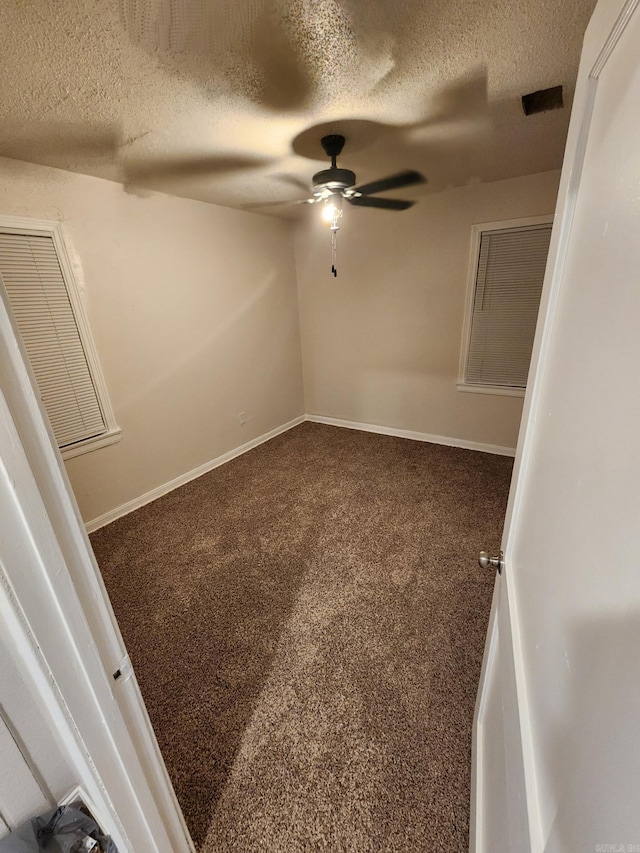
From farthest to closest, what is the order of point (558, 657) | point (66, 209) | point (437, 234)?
point (437, 234)
point (66, 209)
point (558, 657)

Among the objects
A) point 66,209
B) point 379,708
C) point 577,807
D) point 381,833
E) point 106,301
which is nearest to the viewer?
point 577,807

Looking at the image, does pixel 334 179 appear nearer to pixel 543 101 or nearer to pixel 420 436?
pixel 543 101

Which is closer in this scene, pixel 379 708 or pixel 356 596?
pixel 379 708

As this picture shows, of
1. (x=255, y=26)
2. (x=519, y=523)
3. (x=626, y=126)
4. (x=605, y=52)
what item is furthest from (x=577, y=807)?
(x=255, y=26)

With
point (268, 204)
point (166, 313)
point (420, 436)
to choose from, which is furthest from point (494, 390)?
point (166, 313)

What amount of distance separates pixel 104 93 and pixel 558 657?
2253 millimetres

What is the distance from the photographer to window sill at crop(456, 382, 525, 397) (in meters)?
3.02

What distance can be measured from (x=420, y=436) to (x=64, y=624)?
350cm

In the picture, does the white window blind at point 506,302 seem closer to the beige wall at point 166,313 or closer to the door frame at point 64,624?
the beige wall at point 166,313

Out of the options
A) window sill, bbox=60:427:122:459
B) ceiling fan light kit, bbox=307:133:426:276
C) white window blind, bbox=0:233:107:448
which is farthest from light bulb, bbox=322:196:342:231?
window sill, bbox=60:427:122:459

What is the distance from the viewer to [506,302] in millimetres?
2871

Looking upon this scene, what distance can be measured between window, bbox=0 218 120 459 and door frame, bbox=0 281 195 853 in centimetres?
163

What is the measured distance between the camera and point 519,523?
0.82 meters

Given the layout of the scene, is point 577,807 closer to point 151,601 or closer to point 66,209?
point 151,601
